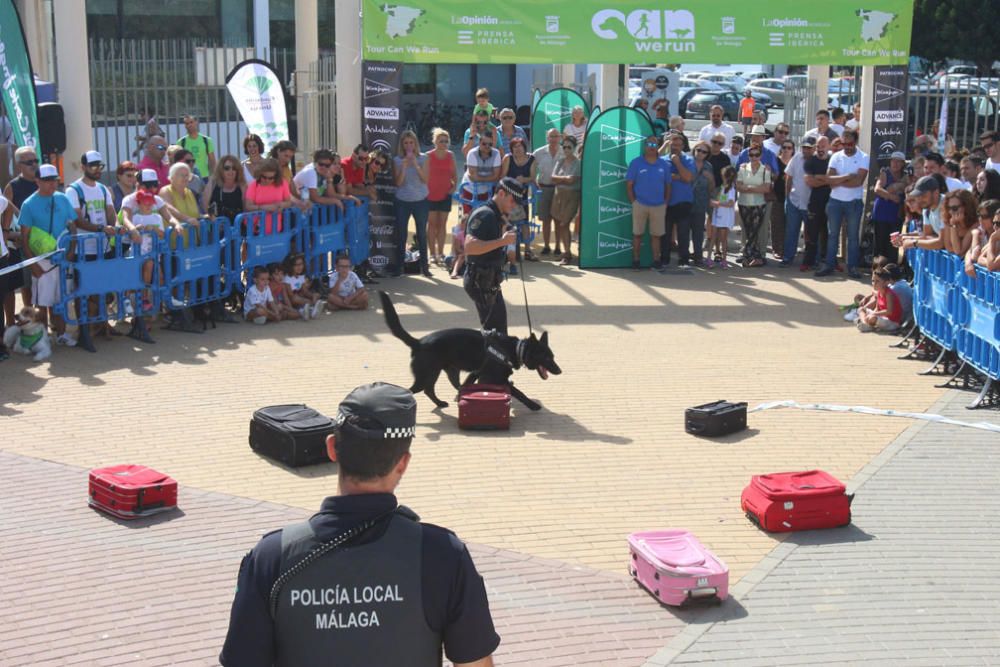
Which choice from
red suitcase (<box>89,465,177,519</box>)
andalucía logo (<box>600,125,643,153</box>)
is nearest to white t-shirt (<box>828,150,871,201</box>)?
andalucía logo (<box>600,125,643,153</box>)

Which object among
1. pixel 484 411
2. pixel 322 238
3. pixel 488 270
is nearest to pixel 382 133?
pixel 322 238

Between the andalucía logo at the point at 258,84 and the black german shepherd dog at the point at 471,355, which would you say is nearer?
the black german shepherd dog at the point at 471,355

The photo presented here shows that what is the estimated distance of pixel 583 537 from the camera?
26.7ft

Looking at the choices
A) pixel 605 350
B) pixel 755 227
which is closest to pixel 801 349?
pixel 605 350

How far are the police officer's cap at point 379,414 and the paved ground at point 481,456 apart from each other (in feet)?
10.4

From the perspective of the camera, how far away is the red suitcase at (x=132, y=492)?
8289 millimetres

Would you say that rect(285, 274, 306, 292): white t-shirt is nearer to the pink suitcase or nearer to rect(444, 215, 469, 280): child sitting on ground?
rect(444, 215, 469, 280): child sitting on ground

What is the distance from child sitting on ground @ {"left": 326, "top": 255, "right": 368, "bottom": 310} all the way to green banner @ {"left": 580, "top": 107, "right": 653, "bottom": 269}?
4156mm

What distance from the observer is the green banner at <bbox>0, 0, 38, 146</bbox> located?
14516mm

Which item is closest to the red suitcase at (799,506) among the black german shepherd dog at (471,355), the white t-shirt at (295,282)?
the black german shepherd dog at (471,355)

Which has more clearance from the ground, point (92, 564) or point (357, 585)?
point (357, 585)

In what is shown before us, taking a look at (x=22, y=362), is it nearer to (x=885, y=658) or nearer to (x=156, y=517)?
(x=156, y=517)

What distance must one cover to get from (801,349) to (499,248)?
426 centimetres

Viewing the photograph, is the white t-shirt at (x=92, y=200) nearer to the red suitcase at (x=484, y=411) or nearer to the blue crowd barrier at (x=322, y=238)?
the blue crowd barrier at (x=322, y=238)
